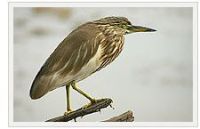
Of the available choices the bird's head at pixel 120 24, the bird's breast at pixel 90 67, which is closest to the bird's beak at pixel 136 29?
the bird's head at pixel 120 24

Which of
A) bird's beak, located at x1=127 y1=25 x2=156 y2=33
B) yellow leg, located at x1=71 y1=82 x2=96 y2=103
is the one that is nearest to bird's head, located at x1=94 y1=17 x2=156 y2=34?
bird's beak, located at x1=127 y1=25 x2=156 y2=33

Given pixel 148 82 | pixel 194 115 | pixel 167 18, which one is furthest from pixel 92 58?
pixel 194 115

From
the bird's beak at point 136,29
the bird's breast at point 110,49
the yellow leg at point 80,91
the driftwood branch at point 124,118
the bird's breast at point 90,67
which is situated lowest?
the driftwood branch at point 124,118

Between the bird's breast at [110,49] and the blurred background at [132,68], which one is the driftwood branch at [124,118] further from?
the bird's breast at [110,49]

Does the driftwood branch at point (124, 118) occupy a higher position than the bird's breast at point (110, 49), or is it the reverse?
the bird's breast at point (110, 49)

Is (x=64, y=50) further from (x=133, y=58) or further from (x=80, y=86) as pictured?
(x=133, y=58)

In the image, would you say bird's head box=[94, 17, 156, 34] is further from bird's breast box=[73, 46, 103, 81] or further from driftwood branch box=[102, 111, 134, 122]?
driftwood branch box=[102, 111, 134, 122]
